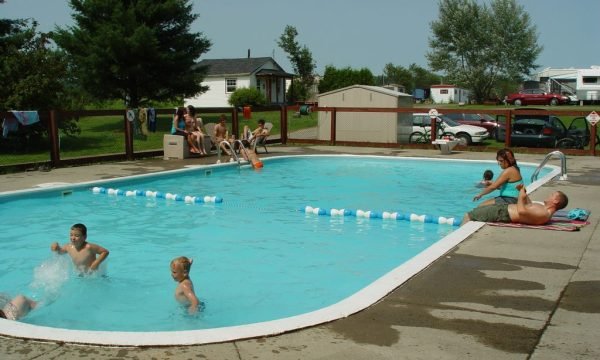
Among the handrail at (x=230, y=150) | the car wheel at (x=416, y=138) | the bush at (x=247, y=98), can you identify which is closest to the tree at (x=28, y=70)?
the handrail at (x=230, y=150)

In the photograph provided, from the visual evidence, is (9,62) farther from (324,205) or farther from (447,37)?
(447,37)

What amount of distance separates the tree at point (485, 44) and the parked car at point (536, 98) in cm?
792

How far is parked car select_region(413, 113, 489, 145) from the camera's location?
2400 cm

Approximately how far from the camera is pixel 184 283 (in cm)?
611

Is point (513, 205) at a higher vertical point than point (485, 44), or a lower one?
lower

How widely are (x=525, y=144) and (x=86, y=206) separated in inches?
612

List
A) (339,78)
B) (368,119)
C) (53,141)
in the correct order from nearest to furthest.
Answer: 1. (53,141)
2. (368,119)
3. (339,78)

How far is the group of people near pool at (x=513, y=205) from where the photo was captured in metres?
8.38

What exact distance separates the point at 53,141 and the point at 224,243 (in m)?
8.44

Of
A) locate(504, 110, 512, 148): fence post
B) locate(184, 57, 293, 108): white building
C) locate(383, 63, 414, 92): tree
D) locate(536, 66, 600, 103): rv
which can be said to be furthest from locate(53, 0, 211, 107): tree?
locate(383, 63, 414, 92): tree

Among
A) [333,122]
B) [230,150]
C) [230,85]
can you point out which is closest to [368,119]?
[333,122]

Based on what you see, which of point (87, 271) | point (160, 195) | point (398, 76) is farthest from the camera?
point (398, 76)

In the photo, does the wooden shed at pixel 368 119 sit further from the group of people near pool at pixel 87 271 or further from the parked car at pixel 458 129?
the group of people near pool at pixel 87 271

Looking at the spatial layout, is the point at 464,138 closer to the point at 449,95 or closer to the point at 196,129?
the point at 196,129
